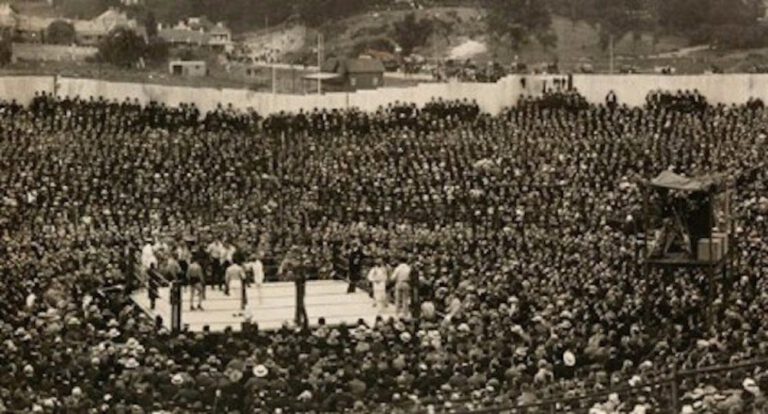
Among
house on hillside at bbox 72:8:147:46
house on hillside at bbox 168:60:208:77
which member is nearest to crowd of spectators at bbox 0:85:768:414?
house on hillside at bbox 168:60:208:77

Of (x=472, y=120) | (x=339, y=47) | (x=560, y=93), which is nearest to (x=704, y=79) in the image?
(x=560, y=93)

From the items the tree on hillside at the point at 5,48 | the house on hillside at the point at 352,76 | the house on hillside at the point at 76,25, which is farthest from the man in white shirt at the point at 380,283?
the house on hillside at the point at 76,25

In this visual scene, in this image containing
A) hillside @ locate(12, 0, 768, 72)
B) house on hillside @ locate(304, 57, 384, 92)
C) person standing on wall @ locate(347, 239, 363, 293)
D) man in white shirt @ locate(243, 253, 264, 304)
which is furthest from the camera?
hillside @ locate(12, 0, 768, 72)

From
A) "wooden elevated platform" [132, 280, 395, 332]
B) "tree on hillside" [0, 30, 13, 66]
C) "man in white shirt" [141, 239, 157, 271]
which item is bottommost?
Result: "wooden elevated platform" [132, 280, 395, 332]

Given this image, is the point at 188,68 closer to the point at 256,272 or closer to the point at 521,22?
the point at 521,22

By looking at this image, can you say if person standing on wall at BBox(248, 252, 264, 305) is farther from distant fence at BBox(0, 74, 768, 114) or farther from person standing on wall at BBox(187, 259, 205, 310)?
distant fence at BBox(0, 74, 768, 114)
